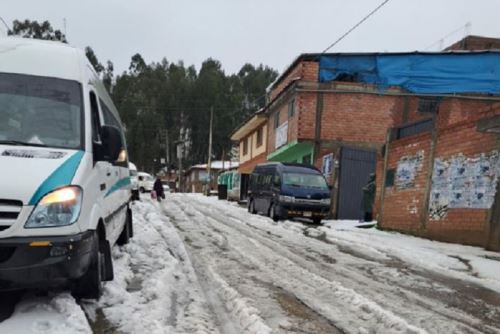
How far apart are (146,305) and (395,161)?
468 inches

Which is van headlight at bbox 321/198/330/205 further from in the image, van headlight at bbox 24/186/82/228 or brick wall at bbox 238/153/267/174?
brick wall at bbox 238/153/267/174

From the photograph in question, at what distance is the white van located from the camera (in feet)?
13.9

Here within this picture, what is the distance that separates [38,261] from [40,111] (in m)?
1.71

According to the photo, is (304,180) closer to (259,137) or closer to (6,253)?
(6,253)

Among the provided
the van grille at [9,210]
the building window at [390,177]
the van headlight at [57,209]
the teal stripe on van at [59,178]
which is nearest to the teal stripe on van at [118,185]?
the teal stripe on van at [59,178]

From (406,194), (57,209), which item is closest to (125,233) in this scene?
(57,209)

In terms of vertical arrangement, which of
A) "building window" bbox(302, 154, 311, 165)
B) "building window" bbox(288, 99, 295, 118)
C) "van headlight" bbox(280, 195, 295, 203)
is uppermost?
"building window" bbox(288, 99, 295, 118)

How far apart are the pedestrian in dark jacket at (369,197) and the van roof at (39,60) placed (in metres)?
12.9

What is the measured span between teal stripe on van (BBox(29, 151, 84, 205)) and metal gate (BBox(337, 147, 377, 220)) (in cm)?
1630

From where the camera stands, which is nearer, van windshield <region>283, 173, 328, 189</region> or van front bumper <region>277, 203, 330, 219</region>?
van front bumper <region>277, 203, 330, 219</region>

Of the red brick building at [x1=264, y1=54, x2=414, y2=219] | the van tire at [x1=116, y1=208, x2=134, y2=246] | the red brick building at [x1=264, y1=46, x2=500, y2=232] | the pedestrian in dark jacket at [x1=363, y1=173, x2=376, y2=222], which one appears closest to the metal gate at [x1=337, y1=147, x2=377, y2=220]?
the red brick building at [x1=264, y1=46, x2=500, y2=232]

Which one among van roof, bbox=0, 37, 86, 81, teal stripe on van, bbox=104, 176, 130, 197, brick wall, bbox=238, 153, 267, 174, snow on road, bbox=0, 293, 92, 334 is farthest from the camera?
brick wall, bbox=238, 153, 267, 174

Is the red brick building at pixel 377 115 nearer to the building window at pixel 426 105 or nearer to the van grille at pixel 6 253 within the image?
the building window at pixel 426 105

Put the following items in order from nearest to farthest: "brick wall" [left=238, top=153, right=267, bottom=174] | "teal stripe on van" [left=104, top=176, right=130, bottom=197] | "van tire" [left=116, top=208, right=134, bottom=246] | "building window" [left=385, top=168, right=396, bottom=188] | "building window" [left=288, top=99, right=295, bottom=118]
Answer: "teal stripe on van" [left=104, top=176, right=130, bottom=197] → "van tire" [left=116, top=208, right=134, bottom=246] → "building window" [left=385, top=168, right=396, bottom=188] → "building window" [left=288, top=99, right=295, bottom=118] → "brick wall" [left=238, top=153, right=267, bottom=174]
